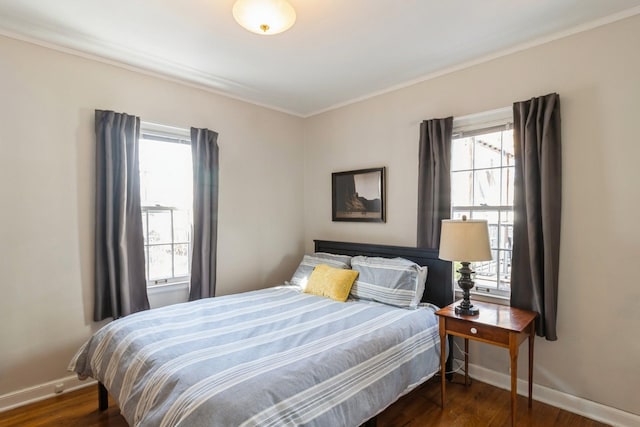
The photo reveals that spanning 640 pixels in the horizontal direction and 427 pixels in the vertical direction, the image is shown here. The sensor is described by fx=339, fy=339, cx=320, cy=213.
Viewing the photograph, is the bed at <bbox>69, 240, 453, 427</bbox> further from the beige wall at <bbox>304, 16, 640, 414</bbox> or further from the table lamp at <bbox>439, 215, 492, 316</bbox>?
the beige wall at <bbox>304, 16, 640, 414</bbox>

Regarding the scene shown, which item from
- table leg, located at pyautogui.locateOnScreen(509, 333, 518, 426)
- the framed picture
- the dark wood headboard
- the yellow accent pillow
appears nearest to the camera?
table leg, located at pyautogui.locateOnScreen(509, 333, 518, 426)

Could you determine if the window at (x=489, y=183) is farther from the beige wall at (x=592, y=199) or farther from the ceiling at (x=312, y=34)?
the ceiling at (x=312, y=34)

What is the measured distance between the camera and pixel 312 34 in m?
2.33

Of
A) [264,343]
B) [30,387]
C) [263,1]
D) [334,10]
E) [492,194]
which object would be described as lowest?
[30,387]

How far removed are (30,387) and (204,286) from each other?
1.34 m

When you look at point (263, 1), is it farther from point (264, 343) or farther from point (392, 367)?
point (392, 367)

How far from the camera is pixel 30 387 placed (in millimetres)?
2383

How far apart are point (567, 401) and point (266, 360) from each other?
2097mm

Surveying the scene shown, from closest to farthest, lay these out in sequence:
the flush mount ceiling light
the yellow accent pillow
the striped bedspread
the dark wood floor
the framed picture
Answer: the striped bedspread, the flush mount ceiling light, the dark wood floor, the yellow accent pillow, the framed picture

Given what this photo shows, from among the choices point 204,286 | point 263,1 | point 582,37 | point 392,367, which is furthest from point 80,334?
point 582,37

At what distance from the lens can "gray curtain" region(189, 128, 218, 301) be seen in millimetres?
3100

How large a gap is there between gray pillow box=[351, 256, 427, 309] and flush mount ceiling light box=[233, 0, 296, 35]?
1944 millimetres

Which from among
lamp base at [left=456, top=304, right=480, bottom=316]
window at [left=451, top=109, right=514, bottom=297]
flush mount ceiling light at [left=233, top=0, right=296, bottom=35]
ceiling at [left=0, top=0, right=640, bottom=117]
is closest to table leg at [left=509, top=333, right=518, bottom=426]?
lamp base at [left=456, top=304, right=480, bottom=316]

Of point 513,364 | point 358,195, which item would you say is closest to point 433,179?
point 358,195
